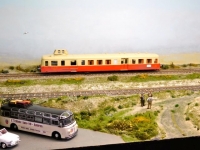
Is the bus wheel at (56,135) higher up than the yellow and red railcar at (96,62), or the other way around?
the yellow and red railcar at (96,62)

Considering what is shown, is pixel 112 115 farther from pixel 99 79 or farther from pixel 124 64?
pixel 124 64

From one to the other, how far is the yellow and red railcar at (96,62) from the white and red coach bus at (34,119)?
0.46m

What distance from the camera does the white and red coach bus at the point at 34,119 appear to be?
3.61 m

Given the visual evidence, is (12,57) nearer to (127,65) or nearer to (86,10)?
(86,10)

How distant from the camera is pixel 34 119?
3633 millimetres

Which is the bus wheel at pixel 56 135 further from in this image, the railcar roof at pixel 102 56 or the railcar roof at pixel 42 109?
the railcar roof at pixel 102 56

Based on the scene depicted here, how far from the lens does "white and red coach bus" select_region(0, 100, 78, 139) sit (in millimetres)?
3607

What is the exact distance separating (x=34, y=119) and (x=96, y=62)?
0.93 m

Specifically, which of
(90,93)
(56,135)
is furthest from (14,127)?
(90,93)

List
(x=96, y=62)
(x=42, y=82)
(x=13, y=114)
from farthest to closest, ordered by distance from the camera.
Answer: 1. (x=96, y=62)
2. (x=42, y=82)
3. (x=13, y=114)

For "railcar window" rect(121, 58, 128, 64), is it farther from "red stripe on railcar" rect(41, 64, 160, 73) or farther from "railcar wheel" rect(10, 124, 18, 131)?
"railcar wheel" rect(10, 124, 18, 131)

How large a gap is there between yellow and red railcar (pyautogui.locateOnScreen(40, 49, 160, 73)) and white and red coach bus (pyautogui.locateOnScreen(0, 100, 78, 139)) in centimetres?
46

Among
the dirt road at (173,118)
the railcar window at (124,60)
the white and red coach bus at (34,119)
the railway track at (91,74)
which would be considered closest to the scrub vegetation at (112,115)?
the dirt road at (173,118)

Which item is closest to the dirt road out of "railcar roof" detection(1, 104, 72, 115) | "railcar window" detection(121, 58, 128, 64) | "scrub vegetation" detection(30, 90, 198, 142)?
"scrub vegetation" detection(30, 90, 198, 142)
